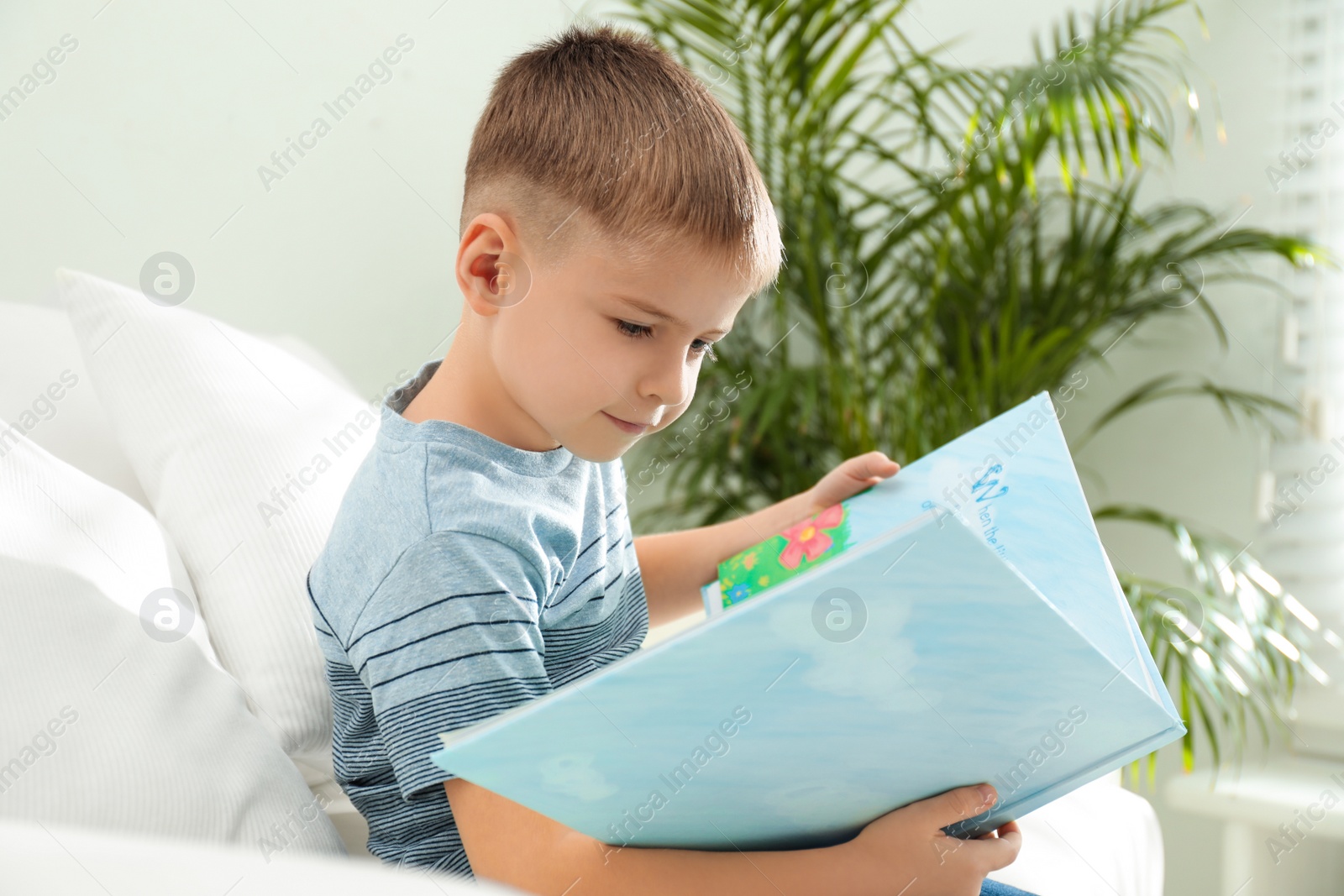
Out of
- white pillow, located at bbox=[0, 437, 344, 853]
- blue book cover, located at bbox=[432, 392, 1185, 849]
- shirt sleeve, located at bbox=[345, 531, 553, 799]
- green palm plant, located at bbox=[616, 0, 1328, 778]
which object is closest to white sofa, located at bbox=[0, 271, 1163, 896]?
white pillow, located at bbox=[0, 437, 344, 853]

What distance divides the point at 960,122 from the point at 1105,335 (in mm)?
424

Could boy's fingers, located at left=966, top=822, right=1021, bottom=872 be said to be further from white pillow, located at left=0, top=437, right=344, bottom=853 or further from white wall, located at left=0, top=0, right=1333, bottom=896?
white wall, located at left=0, top=0, right=1333, bottom=896

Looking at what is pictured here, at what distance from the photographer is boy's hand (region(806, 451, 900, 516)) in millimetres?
797

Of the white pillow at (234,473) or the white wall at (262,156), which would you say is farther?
the white wall at (262,156)

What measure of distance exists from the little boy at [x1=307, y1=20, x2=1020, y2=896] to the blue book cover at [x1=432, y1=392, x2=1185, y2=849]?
36 millimetres

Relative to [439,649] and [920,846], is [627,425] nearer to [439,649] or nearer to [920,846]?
[439,649]

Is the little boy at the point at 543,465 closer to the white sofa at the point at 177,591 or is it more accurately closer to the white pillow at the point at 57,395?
the white sofa at the point at 177,591

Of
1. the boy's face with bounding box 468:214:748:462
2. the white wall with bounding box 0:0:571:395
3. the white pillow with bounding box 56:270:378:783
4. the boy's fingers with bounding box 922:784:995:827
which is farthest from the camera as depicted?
the white wall with bounding box 0:0:571:395

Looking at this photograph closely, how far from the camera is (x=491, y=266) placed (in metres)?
0.64

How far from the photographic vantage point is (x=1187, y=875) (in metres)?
1.58

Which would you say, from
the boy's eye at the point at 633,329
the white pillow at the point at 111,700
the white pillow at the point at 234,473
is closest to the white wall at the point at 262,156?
the white pillow at the point at 234,473

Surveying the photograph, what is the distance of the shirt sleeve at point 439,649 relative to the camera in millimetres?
524

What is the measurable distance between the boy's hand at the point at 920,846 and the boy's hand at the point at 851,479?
0.33 metres

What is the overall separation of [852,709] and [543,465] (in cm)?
32
